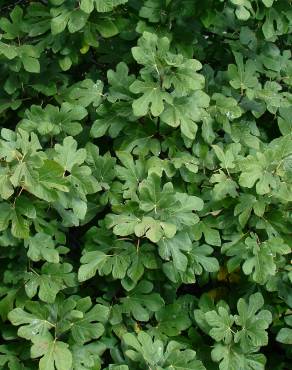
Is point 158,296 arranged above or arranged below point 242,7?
below

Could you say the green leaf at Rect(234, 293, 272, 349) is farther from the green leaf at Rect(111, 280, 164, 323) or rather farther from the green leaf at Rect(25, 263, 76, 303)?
the green leaf at Rect(25, 263, 76, 303)

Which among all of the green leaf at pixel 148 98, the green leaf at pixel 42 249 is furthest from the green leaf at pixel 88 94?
the green leaf at pixel 42 249

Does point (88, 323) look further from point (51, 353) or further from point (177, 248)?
point (177, 248)

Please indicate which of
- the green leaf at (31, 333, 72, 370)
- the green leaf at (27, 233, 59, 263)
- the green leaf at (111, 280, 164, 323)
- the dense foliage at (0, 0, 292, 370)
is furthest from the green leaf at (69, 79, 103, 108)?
the green leaf at (31, 333, 72, 370)

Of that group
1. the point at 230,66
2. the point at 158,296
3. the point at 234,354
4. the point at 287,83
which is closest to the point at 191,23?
the point at 230,66

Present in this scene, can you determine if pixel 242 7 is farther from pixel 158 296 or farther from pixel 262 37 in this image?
pixel 158 296

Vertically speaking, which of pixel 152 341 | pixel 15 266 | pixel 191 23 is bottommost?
pixel 152 341

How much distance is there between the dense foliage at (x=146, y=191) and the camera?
302 cm

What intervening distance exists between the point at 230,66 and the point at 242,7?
0.32 m

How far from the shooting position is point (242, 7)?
319 centimetres

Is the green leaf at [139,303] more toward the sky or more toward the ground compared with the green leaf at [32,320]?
more toward the ground

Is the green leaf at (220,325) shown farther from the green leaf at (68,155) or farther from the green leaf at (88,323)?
the green leaf at (68,155)

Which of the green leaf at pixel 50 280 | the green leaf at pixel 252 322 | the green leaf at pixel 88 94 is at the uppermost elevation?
the green leaf at pixel 88 94

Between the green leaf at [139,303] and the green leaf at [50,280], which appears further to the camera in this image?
the green leaf at [139,303]
